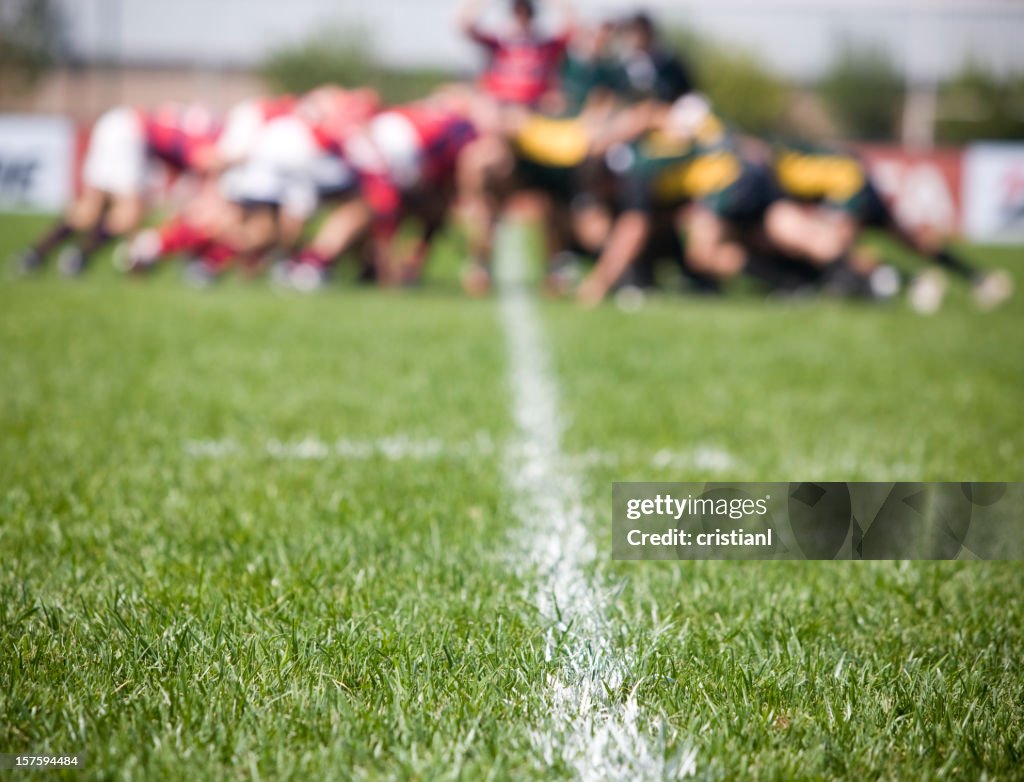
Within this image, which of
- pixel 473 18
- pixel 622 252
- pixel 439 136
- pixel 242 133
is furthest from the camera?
pixel 473 18

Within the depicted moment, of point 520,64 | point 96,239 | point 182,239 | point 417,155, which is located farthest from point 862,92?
point 96,239

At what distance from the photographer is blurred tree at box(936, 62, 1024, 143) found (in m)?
28.7

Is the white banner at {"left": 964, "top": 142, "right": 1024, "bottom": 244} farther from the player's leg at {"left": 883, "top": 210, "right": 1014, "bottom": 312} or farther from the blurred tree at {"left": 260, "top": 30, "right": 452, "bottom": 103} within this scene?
the blurred tree at {"left": 260, "top": 30, "right": 452, "bottom": 103}

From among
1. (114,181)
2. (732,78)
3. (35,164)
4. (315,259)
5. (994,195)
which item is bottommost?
(994,195)

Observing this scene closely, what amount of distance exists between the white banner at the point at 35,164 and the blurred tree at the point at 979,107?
22.8 metres

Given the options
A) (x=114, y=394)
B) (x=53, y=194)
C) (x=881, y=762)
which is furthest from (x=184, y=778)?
(x=53, y=194)

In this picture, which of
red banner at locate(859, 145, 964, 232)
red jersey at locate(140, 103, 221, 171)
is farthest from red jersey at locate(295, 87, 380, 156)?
red banner at locate(859, 145, 964, 232)

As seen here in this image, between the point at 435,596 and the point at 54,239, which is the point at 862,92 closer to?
the point at 54,239

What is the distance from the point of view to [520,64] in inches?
351

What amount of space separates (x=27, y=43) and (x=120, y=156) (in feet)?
61.6

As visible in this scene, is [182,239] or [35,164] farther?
[35,164]

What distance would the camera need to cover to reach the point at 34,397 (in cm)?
362

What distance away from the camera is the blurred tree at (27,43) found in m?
23.9

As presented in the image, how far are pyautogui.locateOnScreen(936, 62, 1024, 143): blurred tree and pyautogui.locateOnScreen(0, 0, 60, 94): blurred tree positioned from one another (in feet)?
76.7
